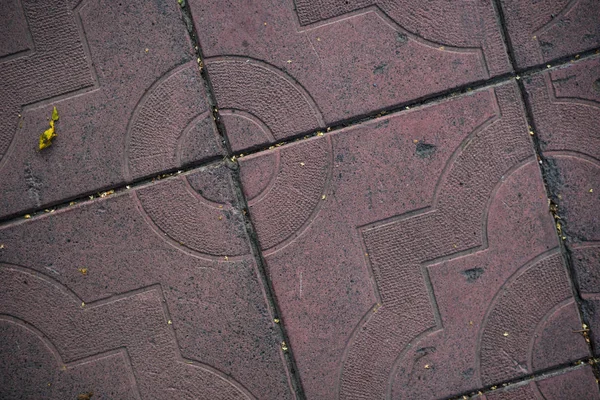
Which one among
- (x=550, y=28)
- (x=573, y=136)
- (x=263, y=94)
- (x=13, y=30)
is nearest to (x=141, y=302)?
(x=263, y=94)

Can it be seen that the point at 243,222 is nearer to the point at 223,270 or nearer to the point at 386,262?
the point at 223,270

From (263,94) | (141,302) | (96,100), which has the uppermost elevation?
(96,100)

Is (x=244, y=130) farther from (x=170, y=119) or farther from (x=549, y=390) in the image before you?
(x=549, y=390)

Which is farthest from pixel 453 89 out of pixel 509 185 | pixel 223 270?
pixel 223 270

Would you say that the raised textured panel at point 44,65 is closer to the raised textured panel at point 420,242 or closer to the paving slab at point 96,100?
the paving slab at point 96,100

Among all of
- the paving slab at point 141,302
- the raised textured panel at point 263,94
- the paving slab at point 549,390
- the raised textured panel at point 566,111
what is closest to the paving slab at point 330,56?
the raised textured panel at point 263,94

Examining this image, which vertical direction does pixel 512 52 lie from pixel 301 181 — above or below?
above
